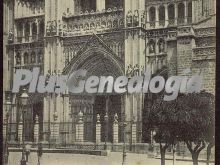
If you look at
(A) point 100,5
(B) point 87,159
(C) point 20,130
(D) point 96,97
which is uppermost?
(A) point 100,5

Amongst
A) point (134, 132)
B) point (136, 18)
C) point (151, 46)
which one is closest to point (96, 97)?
point (134, 132)

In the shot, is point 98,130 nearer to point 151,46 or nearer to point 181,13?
point 151,46

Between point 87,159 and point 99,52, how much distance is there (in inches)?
44.9

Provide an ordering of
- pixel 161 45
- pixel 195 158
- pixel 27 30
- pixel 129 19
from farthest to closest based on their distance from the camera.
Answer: pixel 27 30, pixel 129 19, pixel 161 45, pixel 195 158

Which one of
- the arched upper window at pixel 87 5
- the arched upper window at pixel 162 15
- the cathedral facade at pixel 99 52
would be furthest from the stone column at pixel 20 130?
the arched upper window at pixel 162 15

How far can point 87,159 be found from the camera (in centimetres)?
576

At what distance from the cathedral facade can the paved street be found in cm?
18

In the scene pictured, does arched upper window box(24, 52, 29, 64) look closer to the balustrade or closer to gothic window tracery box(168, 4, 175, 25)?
the balustrade

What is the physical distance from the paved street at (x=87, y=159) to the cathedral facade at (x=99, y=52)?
0.18 m

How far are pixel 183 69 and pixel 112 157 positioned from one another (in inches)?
42.0

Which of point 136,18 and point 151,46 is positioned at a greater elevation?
point 136,18

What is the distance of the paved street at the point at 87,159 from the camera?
554 cm

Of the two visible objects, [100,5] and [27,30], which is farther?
[27,30]

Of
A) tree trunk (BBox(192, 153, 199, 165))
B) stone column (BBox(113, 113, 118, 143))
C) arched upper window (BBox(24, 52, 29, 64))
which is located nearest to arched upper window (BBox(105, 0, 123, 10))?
arched upper window (BBox(24, 52, 29, 64))
